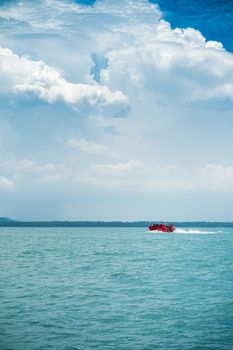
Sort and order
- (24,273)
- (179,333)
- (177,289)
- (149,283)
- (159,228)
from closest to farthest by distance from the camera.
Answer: (179,333), (177,289), (149,283), (24,273), (159,228)

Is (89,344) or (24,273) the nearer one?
(89,344)

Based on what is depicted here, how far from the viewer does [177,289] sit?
28688 mm

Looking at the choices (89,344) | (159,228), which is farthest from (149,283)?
(159,228)

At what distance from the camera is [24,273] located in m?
37.3

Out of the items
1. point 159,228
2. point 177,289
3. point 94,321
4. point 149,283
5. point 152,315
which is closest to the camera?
point 94,321

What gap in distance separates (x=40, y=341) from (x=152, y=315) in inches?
276

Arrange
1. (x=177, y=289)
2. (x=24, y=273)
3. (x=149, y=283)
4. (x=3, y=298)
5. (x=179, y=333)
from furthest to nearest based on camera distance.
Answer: (x=24, y=273) → (x=149, y=283) → (x=177, y=289) → (x=3, y=298) → (x=179, y=333)

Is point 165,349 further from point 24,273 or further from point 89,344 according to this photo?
point 24,273

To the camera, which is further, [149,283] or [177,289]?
[149,283]

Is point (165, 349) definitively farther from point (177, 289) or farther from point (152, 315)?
point (177, 289)

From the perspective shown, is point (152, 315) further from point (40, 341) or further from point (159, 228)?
point (159, 228)

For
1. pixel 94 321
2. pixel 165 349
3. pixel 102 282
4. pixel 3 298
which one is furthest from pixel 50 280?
pixel 165 349

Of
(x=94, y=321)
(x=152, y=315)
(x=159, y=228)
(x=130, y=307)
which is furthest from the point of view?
(x=159, y=228)

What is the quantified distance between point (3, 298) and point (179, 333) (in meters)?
12.6
